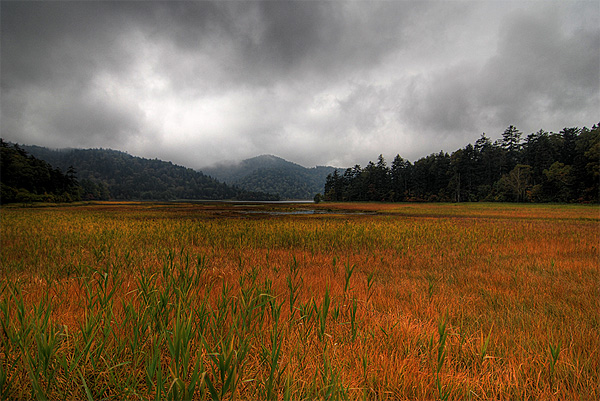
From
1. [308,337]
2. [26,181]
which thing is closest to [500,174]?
[308,337]

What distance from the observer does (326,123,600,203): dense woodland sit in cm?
5312

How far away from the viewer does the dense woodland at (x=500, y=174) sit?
174ft

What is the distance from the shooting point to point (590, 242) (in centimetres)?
799

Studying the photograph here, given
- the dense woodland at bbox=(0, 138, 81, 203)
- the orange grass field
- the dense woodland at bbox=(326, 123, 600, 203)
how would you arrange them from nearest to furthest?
1. the orange grass field
2. the dense woodland at bbox=(0, 138, 81, 203)
3. the dense woodland at bbox=(326, 123, 600, 203)

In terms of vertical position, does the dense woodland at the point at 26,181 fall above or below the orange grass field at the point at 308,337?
above

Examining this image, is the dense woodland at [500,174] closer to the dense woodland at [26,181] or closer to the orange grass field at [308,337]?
the orange grass field at [308,337]

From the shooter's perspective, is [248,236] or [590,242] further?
[248,236]

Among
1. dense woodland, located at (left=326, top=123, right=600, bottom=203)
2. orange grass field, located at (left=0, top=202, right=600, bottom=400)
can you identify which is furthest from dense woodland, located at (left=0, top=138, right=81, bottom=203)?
dense woodland, located at (left=326, top=123, right=600, bottom=203)

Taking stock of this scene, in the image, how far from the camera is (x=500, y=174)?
73312mm

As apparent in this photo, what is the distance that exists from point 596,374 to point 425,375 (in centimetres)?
153

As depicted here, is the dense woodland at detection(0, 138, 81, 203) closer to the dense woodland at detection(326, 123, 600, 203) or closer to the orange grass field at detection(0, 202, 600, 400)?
the orange grass field at detection(0, 202, 600, 400)

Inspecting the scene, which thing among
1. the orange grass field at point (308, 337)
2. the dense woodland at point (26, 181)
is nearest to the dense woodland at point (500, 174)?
the orange grass field at point (308, 337)

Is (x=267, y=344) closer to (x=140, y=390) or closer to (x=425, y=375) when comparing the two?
(x=140, y=390)

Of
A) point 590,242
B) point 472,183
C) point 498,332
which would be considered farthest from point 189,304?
point 472,183
